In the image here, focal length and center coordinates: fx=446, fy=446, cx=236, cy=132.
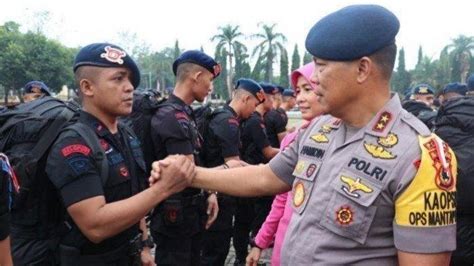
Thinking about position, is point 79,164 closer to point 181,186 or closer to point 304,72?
point 181,186

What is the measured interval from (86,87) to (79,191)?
742mm

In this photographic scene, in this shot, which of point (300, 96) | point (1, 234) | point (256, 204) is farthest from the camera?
point (256, 204)

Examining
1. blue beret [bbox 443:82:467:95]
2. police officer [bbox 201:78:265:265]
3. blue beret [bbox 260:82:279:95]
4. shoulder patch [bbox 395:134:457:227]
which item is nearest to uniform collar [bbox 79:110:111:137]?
shoulder patch [bbox 395:134:457:227]

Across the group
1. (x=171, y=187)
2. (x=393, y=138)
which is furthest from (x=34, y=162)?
(x=393, y=138)

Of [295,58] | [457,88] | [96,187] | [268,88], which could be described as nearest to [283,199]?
[96,187]

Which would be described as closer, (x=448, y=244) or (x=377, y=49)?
(x=448, y=244)

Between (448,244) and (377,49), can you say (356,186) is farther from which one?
(377,49)

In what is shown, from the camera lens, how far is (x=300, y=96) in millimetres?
3201

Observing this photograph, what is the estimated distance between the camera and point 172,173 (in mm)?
2377

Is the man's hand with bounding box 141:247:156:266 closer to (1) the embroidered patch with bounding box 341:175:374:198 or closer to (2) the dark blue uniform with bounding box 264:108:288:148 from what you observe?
(1) the embroidered patch with bounding box 341:175:374:198

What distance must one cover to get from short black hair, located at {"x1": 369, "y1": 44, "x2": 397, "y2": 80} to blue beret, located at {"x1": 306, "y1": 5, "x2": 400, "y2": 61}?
0.08 feet

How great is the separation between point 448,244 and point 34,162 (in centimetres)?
219

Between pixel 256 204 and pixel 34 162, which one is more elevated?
pixel 34 162

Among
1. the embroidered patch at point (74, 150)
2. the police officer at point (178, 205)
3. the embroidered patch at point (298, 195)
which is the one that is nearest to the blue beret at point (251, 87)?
the police officer at point (178, 205)
